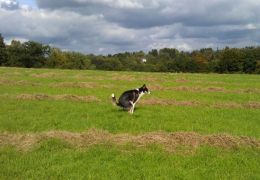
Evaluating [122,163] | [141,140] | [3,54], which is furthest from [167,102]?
[3,54]

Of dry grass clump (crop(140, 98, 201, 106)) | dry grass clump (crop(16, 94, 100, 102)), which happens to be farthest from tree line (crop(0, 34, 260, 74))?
dry grass clump (crop(140, 98, 201, 106))

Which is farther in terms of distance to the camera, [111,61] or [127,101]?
[111,61]

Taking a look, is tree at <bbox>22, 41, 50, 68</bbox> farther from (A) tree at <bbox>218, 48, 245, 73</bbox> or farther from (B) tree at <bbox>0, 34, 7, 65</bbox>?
(A) tree at <bbox>218, 48, 245, 73</bbox>

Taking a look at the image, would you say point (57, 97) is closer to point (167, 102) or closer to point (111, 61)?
point (167, 102)

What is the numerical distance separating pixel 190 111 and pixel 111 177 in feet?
39.9

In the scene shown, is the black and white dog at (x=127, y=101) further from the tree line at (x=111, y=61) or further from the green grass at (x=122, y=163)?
the tree line at (x=111, y=61)

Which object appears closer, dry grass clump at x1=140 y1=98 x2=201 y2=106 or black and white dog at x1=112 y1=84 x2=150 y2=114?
black and white dog at x1=112 y1=84 x2=150 y2=114

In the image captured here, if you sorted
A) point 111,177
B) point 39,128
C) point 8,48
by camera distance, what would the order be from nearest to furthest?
point 111,177
point 39,128
point 8,48

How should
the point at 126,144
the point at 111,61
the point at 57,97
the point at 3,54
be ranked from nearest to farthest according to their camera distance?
the point at 126,144 → the point at 57,97 → the point at 3,54 → the point at 111,61

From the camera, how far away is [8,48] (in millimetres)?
103750

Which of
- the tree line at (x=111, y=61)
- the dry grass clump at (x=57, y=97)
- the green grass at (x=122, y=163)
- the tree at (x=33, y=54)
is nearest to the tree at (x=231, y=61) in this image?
the tree line at (x=111, y=61)

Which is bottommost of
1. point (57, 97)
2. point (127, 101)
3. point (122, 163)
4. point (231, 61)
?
point (122, 163)

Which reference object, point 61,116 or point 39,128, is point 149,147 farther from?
point 61,116

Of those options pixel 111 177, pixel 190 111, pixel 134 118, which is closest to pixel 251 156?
pixel 111 177
